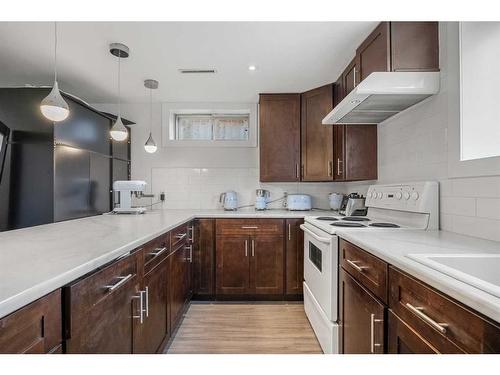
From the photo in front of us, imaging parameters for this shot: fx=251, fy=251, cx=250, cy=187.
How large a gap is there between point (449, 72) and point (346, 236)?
109 cm

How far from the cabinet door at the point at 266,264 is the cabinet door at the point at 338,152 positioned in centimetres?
88

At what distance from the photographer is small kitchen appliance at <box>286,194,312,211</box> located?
2.92 m

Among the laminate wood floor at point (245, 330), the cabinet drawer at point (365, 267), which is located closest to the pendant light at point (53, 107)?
the laminate wood floor at point (245, 330)

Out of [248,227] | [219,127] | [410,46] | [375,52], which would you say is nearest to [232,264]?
[248,227]

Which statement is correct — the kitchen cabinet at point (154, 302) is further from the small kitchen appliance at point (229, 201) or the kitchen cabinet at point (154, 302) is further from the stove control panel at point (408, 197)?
the stove control panel at point (408, 197)

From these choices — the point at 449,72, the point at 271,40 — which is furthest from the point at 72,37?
the point at 449,72

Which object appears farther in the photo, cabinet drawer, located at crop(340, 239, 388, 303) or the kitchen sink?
cabinet drawer, located at crop(340, 239, 388, 303)

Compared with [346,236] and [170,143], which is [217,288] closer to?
[346,236]

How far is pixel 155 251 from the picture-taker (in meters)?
1.49

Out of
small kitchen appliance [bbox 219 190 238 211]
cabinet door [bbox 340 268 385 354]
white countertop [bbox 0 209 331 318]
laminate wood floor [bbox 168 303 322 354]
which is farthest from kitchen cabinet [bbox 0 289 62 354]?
small kitchen appliance [bbox 219 190 238 211]

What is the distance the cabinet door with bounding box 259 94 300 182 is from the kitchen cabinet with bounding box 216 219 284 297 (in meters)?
0.61

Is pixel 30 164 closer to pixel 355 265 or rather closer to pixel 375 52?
pixel 355 265

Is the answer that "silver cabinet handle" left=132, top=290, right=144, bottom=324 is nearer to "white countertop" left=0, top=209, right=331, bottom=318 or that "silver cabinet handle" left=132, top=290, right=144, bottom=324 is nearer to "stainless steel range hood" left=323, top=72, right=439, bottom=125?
"white countertop" left=0, top=209, right=331, bottom=318

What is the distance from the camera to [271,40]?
6.02ft
